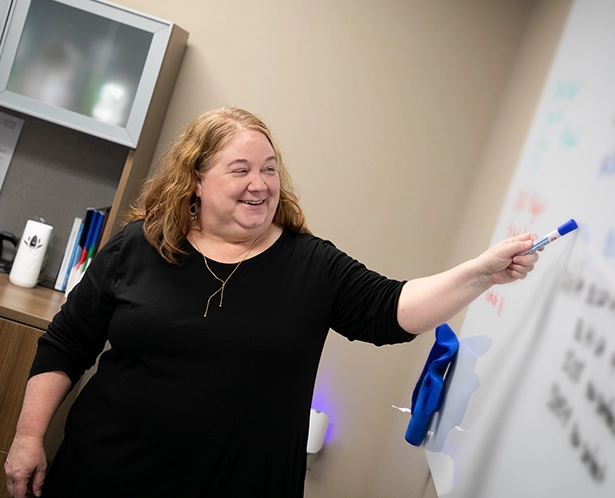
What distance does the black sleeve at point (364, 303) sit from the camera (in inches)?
55.2

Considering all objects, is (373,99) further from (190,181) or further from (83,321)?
(83,321)

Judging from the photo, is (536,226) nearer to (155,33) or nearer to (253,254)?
(253,254)

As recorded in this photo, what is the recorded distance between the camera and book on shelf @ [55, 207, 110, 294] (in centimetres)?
261

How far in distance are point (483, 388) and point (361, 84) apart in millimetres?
1535

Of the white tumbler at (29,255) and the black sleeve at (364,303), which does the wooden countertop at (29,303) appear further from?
the black sleeve at (364,303)

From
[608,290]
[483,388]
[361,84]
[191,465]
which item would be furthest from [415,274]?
[608,290]

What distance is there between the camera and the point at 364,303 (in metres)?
1.47

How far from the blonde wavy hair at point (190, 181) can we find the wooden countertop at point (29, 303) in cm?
82

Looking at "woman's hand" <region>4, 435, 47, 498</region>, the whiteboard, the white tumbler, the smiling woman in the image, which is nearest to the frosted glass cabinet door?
the white tumbler

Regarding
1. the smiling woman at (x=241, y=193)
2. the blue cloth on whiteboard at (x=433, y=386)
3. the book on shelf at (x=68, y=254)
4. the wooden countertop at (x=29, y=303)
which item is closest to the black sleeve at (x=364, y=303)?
the smiling woman at (x=241, y=193)

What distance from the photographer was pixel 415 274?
9.07ft

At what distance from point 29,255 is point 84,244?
203mm

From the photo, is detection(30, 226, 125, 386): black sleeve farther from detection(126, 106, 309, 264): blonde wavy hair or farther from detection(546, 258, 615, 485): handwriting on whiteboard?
detection(546, 258, 615, 485): handwriting on whiteboard

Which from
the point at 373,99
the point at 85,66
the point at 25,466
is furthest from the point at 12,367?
the point at 373,99
